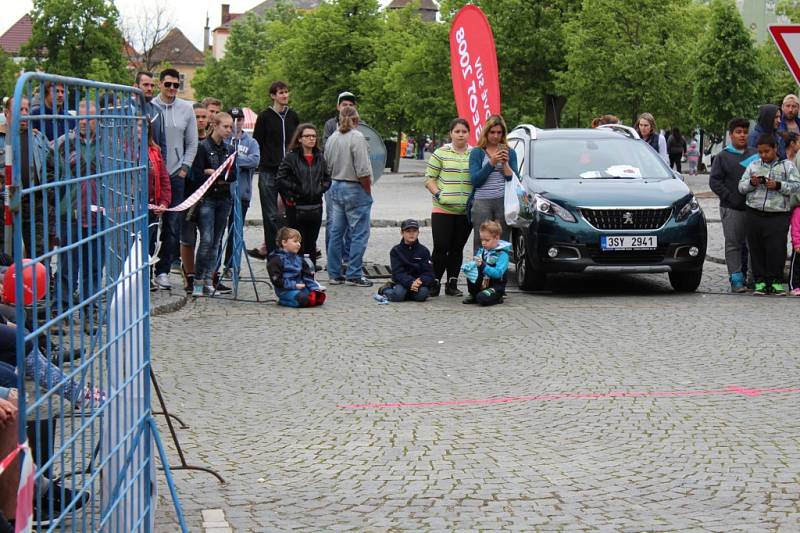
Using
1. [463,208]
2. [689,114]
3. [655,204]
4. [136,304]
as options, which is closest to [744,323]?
[655,204]

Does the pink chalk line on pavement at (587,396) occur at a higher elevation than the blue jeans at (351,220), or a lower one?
lower

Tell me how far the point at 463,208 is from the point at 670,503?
7998mm

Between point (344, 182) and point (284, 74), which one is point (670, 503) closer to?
point (344, 182)

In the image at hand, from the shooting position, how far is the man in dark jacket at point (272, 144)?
14219 mm

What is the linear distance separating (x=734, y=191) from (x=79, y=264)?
441 inches

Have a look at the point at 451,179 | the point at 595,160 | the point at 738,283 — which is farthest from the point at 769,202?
the point at 451,179

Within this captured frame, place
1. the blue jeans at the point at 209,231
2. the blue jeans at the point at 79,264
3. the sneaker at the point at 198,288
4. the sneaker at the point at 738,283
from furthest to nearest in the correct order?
the sneaker at the point at 738,283
the sneaker at the point at 198,288
the blue jeans at the point at 209,231
the blue jeans at the point at 79,264

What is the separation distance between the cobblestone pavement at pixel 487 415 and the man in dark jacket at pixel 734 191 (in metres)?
1.52

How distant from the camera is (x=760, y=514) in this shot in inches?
207

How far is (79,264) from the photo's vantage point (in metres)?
3.41

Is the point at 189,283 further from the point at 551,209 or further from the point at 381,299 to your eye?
the point at 551,209

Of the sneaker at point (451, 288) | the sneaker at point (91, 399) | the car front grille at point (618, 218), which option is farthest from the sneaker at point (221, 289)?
the sneaker at point (91, 399)

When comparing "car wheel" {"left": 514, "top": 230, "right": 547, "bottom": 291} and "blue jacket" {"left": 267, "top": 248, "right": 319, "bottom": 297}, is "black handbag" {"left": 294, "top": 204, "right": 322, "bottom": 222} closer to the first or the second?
"blue jacket" {"left": 267, "top": 248, "right": 319, "bottom": 297}

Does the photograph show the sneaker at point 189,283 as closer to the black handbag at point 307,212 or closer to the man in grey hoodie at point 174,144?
the man in grey hoodie at point 174,144
